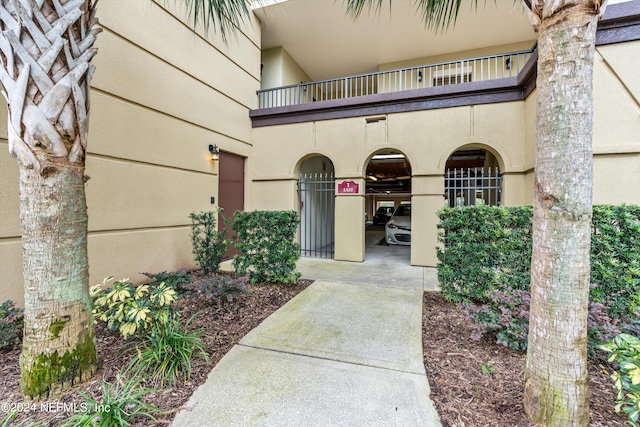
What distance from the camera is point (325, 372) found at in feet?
7.63

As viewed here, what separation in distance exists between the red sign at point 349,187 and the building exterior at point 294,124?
5 centimetres

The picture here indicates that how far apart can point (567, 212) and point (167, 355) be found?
3.11m

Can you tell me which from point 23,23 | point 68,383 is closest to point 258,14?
point 23,23

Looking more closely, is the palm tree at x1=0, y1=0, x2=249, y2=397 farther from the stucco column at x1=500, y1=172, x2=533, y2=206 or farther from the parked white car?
the parked white car

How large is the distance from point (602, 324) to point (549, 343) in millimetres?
1265

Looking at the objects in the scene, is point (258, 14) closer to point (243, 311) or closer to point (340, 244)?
point (340, 244)

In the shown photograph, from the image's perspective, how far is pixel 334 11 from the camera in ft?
23.2

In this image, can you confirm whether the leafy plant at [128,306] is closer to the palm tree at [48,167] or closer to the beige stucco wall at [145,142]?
the palm tree at [48,167]

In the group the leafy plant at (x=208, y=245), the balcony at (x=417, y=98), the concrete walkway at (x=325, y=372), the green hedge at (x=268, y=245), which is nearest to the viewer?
the concrete walkway at (x=325, y=372)

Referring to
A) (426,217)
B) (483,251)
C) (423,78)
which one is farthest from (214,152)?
(423,78)

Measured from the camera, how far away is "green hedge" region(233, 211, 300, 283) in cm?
446

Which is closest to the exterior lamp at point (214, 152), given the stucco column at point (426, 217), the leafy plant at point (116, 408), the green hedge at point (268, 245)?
the green hedge at point (268, 245)

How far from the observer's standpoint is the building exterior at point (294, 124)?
13.4 ft

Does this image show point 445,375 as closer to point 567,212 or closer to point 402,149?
point 567,212
